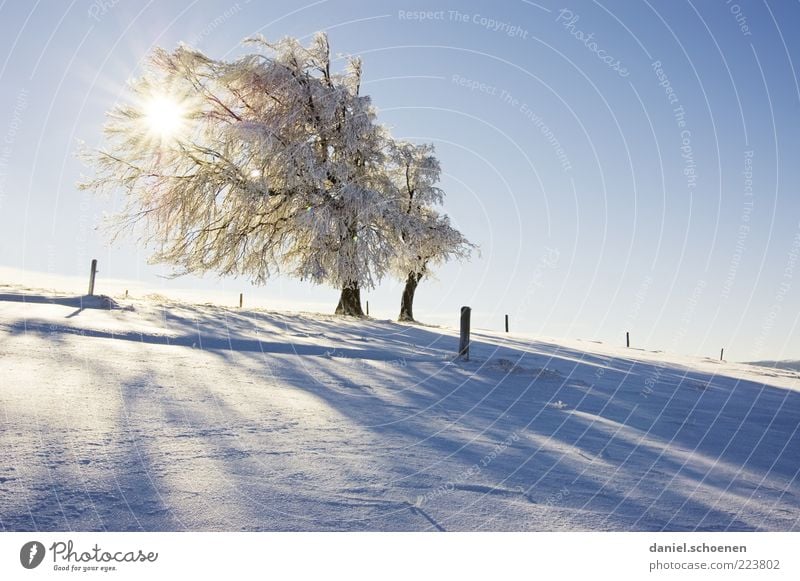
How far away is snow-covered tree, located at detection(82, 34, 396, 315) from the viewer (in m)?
22.4

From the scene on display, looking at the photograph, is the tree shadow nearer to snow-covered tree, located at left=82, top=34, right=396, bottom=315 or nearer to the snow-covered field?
the snow-covered field

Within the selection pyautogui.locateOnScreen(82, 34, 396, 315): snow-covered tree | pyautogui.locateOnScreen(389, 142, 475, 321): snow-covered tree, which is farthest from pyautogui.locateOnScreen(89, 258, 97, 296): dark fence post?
pyautogui.locateOnScreen(389, 142, 475, 321): snow-covered tree

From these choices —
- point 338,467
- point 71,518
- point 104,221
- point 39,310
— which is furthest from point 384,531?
point 104,221

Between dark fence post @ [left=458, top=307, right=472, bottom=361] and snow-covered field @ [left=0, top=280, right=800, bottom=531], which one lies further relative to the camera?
dark fence post @ [left=458, top=307, right=472, bottom=361]
